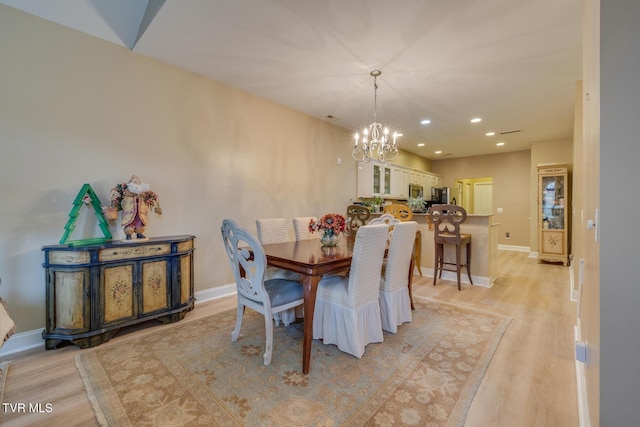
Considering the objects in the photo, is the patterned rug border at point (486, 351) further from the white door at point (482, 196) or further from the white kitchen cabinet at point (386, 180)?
the white door at point (482, 196)

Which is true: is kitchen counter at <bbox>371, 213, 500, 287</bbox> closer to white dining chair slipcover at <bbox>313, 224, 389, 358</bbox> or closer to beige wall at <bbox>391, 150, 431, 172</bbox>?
white dining chair slipcover at <bbox>313, 224, 389, 358</bbox>

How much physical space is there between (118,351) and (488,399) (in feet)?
8.88

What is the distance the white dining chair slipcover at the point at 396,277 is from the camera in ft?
7.89

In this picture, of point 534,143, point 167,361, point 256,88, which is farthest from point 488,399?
point 534,143

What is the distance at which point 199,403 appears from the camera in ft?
5.23

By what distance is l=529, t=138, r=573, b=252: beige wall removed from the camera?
5.95 meters

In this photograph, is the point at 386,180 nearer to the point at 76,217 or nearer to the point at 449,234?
the point at 449,234

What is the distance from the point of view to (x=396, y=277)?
2.52m

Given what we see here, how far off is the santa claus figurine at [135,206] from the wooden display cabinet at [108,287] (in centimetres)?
22

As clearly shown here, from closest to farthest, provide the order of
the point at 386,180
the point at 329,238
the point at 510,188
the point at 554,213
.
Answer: the point at 329,238, the point at 554,213, the point at 386,180, the point at 510,188

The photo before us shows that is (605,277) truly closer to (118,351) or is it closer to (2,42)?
(118,351)

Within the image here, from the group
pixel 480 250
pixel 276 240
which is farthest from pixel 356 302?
pixel 480 250

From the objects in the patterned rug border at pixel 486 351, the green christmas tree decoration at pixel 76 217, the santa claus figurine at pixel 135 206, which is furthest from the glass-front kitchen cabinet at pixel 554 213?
the green christmas tree decoration at pixel 76 217

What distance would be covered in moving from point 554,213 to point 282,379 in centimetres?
649
